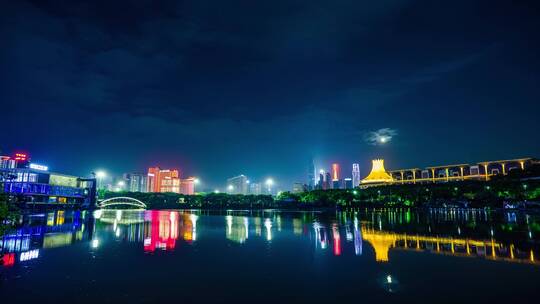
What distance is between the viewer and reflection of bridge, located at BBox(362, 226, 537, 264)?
18500 millimetres

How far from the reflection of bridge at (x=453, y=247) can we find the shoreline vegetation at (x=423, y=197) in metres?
74.3

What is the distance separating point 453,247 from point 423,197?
103758mm

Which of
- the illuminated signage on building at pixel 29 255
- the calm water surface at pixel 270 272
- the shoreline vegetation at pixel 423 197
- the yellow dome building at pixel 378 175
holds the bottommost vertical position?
the calm water surface at pixel 270 272

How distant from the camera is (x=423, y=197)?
116 m

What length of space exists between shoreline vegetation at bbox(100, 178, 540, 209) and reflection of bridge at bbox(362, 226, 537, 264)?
74337 mm

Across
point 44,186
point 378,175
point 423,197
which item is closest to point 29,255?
point 423,197

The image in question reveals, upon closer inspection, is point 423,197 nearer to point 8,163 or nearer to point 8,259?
point 8,259

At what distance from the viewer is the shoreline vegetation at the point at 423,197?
296 feet

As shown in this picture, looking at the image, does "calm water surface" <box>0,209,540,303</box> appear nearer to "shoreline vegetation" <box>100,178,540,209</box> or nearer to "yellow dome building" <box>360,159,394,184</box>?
"shoreline vegetation" <box>100,178,540,209</box>

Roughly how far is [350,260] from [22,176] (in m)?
131

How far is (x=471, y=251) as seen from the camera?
2031 cm

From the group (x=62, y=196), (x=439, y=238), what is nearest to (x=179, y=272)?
(x=439, y=238)

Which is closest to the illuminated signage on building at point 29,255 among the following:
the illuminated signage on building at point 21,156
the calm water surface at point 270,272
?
the calm water surface at point 270,272

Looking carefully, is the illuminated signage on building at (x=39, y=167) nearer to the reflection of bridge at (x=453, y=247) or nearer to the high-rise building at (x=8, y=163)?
the high-rise building at (x=8, y=163)
